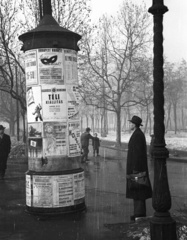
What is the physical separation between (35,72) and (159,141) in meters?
3.45

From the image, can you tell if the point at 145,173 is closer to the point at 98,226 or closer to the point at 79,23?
the point at 98,226

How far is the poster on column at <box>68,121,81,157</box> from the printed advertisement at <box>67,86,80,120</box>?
16cm

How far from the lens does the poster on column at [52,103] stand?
24.8ft

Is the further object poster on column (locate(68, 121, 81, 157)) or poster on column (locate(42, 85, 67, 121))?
poster on column (locate(68, 121, 81, 157))

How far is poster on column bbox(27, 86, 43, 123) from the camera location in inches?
299

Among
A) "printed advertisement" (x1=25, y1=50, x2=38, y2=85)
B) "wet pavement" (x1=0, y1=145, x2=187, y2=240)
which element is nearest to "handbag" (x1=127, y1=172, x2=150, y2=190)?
"wet pavement" (x1=0, y1=145, x2=187, y2=240)

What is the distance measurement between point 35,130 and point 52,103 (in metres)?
0.67

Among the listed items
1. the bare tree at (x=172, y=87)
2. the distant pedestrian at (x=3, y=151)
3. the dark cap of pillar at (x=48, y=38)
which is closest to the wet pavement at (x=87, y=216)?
the distant pedestrian at (x=3, y=151)

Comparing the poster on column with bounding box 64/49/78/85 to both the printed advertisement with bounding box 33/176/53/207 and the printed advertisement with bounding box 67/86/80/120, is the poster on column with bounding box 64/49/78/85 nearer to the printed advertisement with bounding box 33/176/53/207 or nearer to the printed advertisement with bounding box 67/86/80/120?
the printed advertisement with bounding box 67/86/80/120

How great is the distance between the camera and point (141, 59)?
32438mm

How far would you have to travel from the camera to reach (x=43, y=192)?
7.41 m

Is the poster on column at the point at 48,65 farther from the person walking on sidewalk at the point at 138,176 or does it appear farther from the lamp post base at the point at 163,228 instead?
the lamp post base at the point at 163,228

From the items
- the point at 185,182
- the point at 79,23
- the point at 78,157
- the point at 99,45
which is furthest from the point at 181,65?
the point at 78,157

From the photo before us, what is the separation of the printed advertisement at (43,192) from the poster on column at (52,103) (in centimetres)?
121
